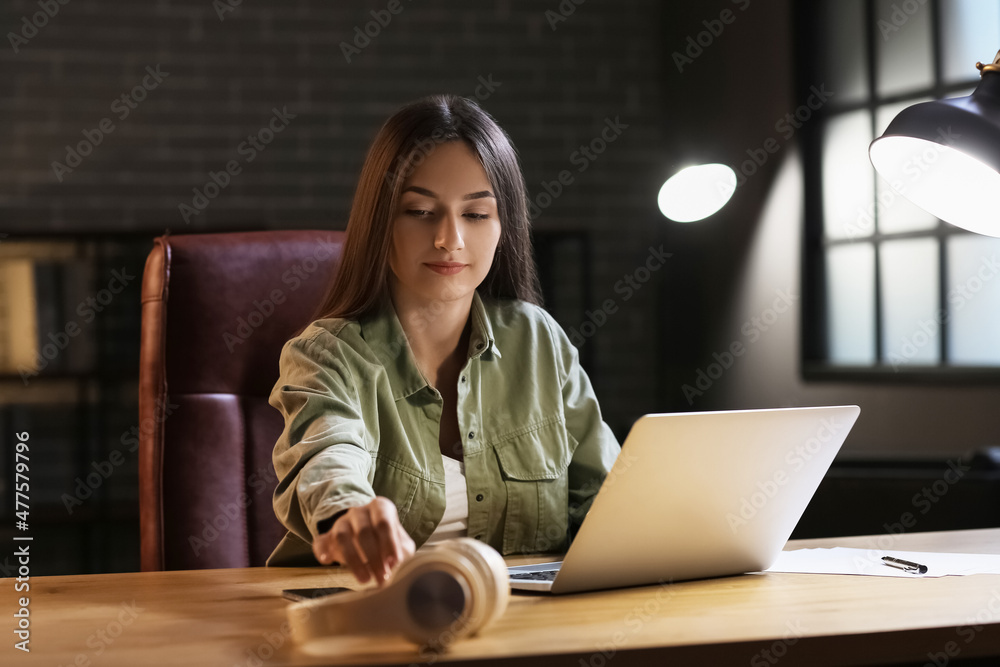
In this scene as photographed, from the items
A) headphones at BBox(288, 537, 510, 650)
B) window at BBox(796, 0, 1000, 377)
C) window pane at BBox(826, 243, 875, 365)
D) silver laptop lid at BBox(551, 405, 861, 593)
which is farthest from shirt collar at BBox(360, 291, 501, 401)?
window pane at BBox(826, 243, 875, 365)

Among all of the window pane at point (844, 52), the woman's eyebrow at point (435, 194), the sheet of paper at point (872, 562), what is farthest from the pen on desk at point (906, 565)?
the window pane at point (844, 52)

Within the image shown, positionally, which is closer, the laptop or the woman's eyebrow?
the laptop

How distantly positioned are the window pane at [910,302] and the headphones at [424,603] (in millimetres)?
2645

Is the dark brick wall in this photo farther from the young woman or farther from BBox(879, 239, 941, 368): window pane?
the young woman

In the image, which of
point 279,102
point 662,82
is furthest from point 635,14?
point 279,102

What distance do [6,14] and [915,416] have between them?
362 centimetres

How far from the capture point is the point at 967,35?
2.92 metres

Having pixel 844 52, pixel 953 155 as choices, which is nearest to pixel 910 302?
pixel 844 52

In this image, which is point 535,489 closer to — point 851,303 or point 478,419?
point 478,419

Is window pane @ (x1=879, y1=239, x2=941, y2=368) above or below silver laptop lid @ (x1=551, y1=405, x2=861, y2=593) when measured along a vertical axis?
above

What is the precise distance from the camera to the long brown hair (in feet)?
4.33

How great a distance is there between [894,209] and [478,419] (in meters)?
2.29

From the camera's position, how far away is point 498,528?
→ 1392mm

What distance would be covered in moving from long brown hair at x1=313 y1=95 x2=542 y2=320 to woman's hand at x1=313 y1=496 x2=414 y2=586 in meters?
0.54
